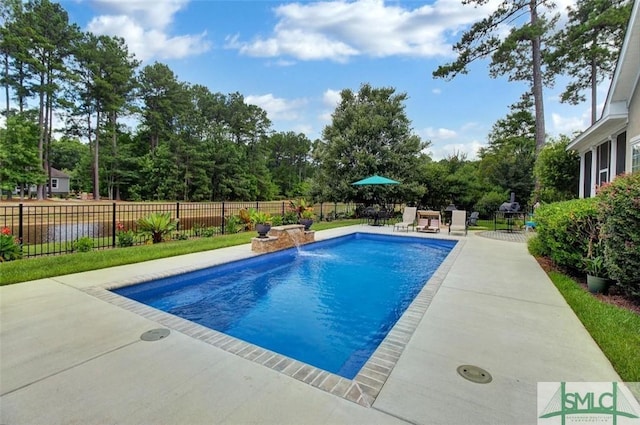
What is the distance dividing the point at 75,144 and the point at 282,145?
29565mm

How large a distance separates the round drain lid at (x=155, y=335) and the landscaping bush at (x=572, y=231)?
630 centimetres

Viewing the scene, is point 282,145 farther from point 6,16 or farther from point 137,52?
point 6,16

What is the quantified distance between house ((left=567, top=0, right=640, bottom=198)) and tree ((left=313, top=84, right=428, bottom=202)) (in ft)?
27.3

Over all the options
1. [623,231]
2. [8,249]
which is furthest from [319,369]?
[8,249]

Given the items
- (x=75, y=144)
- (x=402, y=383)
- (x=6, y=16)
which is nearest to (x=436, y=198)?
(x=402, y=383)

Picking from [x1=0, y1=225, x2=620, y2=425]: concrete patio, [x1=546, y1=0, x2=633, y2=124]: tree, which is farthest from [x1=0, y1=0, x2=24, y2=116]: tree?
[x1=546, y1=0, x2=633, y2=124]: tree

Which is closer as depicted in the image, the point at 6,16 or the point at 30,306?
the point at 30,306

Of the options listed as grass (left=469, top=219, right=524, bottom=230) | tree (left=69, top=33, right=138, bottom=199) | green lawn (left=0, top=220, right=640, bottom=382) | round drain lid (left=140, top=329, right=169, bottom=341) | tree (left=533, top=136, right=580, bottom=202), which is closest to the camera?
green lawn (left=0, top=220, right=640, bottom=382)

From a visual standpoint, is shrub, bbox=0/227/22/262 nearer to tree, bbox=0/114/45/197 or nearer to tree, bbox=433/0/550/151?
tree, bbox=433/0/550/151

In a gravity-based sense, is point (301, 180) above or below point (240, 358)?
above

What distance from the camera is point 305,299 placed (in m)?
5.29

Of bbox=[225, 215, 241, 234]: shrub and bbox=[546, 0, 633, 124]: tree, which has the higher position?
bbox=[546, 0, 633, 124]: tree

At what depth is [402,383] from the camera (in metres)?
2.36

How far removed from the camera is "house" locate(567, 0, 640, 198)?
6.48 meters
